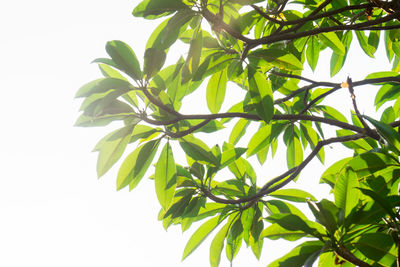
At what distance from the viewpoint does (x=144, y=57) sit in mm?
1267

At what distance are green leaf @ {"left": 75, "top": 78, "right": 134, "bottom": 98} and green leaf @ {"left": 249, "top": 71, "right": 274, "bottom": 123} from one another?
47 centimetres

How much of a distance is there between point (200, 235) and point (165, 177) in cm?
36

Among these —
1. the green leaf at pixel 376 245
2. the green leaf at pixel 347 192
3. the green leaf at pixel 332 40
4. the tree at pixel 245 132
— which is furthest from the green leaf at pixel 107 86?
the green leaf at pixel 332 40

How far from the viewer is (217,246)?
1.57m

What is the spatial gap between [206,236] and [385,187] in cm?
79

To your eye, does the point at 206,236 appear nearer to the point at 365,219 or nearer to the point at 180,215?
the point at 180,215

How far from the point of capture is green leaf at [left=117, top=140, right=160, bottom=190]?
1.40 metres

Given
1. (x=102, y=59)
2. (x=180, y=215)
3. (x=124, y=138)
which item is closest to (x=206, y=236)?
(x=180, y=215)

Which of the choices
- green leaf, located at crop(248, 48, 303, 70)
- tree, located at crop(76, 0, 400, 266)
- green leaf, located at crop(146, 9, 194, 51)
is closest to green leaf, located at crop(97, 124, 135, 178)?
tree, located at crop(76, 0, 400, 266)

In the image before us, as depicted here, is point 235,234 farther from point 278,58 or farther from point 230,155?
point 278,58

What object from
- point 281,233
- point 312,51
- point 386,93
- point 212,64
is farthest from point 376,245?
point 312,51

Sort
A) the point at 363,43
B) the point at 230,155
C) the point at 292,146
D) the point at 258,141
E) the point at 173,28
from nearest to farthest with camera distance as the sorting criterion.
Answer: the point at 173,28
the point at 230,155
the point at 258,141
the point at 292,146
the point at 363,43

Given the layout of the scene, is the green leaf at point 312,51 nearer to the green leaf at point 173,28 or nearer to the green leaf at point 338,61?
the green leaf at point 338,61

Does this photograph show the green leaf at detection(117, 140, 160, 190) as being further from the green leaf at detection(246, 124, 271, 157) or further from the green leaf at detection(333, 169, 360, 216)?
the green leaf at detection(333, 169, 360, 216)
